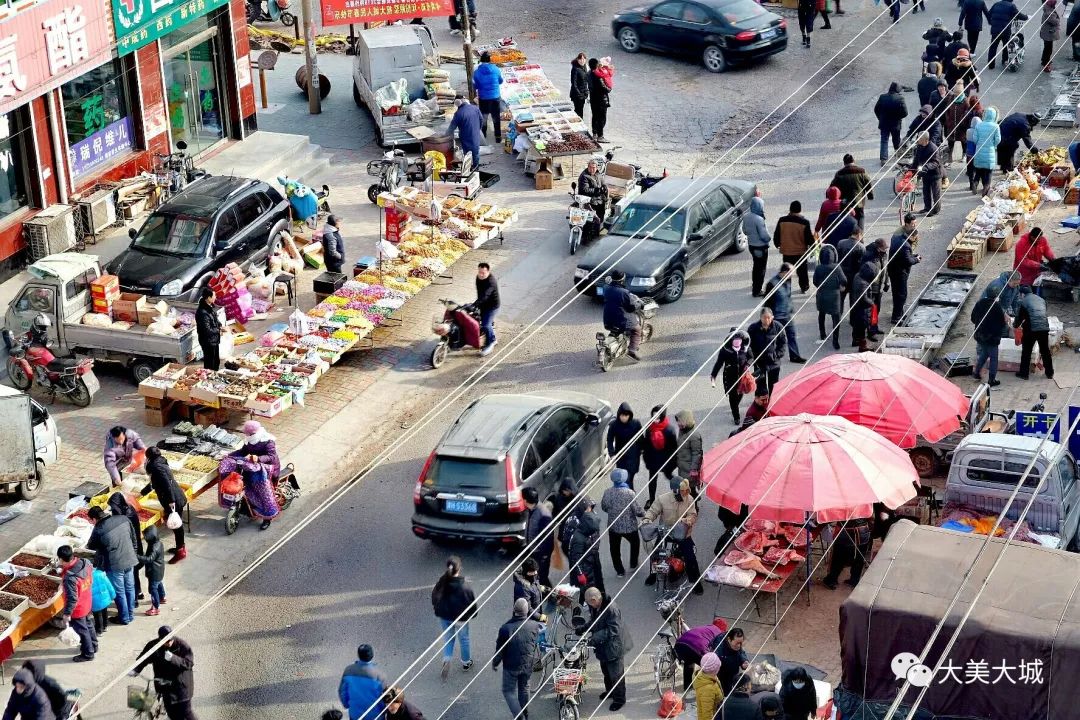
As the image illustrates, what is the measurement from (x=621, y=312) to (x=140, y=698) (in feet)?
32.8

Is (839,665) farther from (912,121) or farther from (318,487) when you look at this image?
(912,121)

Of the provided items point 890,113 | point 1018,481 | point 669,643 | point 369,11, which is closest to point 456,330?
point 669,643

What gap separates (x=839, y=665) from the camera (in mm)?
18359

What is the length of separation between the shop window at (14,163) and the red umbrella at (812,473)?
568 inches

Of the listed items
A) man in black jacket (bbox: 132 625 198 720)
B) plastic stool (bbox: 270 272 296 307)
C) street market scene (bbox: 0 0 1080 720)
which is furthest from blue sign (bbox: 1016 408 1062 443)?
plastic stool (bbox: 270 272 296 307)

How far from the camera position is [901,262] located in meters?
25.5

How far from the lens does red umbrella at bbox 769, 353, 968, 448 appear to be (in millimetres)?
20031

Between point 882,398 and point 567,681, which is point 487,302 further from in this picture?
point 567,681

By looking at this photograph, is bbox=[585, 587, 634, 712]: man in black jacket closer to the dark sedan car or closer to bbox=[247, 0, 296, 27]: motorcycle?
the dark sedan car

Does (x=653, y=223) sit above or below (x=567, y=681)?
above

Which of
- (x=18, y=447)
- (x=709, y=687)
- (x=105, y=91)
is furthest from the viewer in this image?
(x=105, y=91)

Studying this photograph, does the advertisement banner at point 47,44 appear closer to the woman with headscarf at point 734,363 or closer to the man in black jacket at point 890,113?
the woman with headscarf at point 734,363

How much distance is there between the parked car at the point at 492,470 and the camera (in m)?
20.2

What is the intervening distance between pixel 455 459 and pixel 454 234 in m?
8.44
